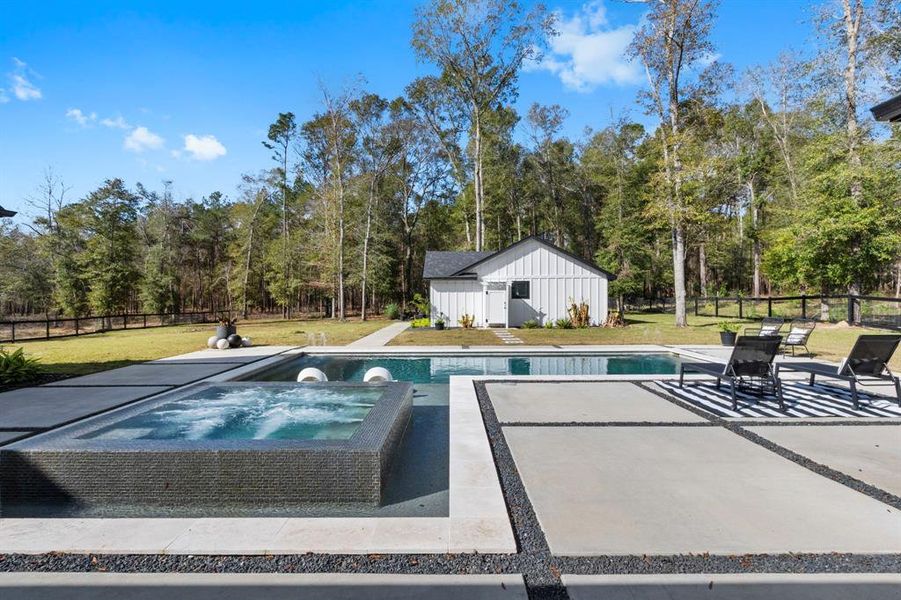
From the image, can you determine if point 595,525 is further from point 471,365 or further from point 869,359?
point 471,365

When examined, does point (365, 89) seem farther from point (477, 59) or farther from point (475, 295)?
point (475, 295)

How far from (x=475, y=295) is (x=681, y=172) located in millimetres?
9875

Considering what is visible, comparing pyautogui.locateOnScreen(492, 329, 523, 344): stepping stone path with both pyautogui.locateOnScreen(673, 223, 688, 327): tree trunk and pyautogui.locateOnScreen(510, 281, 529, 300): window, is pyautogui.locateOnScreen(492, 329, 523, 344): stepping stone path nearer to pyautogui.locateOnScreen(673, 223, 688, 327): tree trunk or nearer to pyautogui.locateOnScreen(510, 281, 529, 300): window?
pyautogui.locateOnScreen(510, 281, 529, 300): window

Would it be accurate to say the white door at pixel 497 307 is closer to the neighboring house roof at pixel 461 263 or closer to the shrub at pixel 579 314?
the neighboring house roof at pixel 461 263

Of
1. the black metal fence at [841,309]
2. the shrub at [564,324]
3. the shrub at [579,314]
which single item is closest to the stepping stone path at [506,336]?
the shrub at [564,324]

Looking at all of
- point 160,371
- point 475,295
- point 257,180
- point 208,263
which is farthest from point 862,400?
point 208,263

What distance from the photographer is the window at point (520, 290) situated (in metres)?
20.2

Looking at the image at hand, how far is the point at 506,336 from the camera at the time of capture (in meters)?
16.4

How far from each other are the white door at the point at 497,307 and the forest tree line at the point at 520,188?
21.9ft

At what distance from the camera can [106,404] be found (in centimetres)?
622

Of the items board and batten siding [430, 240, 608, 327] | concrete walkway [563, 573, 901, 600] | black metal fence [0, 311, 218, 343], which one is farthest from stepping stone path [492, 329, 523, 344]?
black metal fence [0, 311, 218, 343]

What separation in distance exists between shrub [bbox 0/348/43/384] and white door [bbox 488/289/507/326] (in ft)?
50.2

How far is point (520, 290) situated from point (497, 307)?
1331 mm

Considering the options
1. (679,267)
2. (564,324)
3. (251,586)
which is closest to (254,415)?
(251,586)
